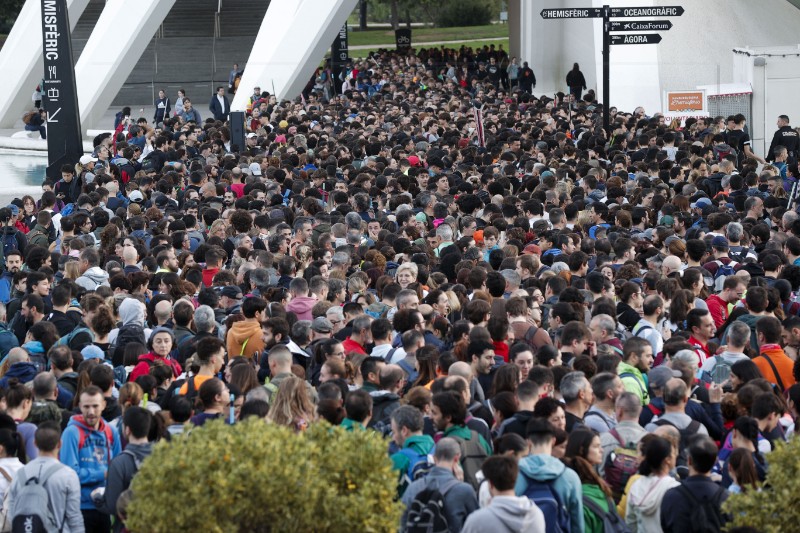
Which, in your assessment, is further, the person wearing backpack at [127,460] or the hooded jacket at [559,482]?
the person wearing backpack at [127,460]

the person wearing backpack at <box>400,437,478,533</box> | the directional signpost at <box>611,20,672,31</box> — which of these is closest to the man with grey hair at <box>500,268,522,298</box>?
the person wearing backpack at <box>400,437,478,533</box>

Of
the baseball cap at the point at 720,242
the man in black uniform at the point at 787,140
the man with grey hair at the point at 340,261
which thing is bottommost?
the man with grey hair at the point at 340,261

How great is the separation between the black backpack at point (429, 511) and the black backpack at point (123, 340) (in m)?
3.83

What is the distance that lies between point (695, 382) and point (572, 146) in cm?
1315

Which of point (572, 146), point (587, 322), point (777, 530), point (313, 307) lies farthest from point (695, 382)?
point (572, 146)

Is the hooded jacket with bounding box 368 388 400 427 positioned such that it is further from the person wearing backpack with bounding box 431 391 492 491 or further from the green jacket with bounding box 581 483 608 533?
the green jacket with bounding box 581 483 608 533

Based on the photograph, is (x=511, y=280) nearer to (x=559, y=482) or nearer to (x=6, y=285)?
(x=559, y=482)

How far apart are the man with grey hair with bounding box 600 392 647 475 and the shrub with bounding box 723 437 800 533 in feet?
4.73

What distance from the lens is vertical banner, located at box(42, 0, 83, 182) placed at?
2345cm

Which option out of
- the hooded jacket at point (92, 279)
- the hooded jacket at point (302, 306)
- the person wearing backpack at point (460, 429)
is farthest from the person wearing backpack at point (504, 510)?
the hooded jacket at point (92, 279)

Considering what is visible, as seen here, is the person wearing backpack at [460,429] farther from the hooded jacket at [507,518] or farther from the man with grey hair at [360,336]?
the man with grey hair at [360,336]

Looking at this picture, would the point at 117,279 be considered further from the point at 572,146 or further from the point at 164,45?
the point at 164,45

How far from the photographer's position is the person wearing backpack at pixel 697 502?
23.1 ft

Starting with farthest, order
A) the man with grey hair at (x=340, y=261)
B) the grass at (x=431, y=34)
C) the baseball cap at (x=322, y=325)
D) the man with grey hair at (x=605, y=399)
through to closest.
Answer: the grass at (x=431, y=34), the man with grey hair at (x=340, y=261), the baseball cap at (x=322, y=325), the man with grey hair at (x=605, y=399)
